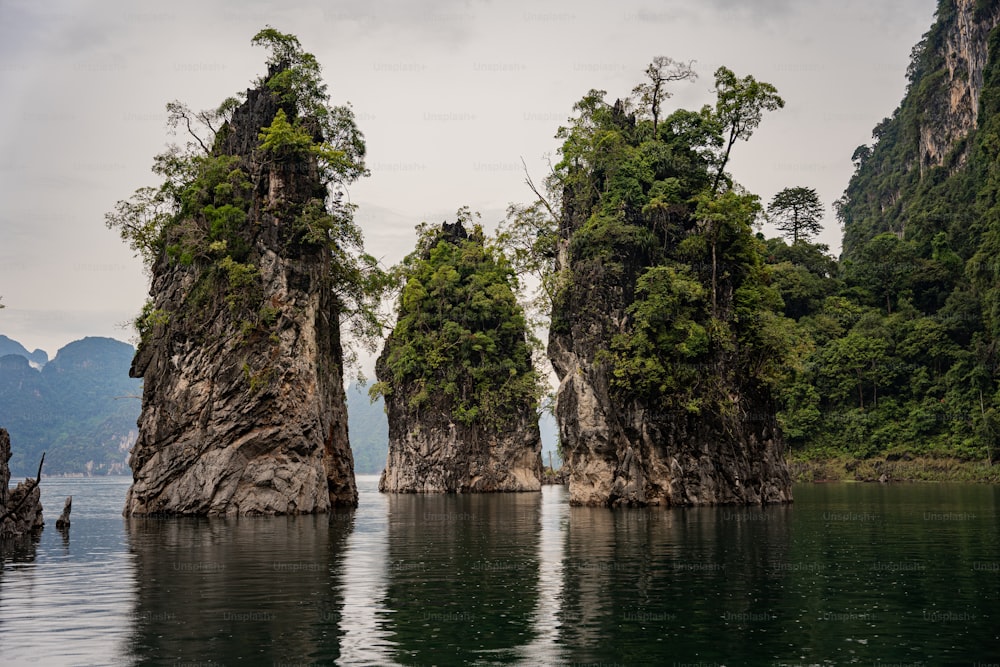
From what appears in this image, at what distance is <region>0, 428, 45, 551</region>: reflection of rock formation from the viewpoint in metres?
36.8

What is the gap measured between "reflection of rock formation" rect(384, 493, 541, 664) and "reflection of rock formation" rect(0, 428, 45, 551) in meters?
16.2

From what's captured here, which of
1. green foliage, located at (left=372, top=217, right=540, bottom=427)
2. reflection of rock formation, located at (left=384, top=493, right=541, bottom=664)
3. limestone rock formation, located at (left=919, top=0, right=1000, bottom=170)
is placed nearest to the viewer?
reflection of rock formation, located at (left=384, top=493, right=541, bottom=664)

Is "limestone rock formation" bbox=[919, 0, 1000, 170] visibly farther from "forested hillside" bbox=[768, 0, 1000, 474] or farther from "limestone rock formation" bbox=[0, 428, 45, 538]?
"limestone rock formation" bbox=[0, 428, 45, 538]

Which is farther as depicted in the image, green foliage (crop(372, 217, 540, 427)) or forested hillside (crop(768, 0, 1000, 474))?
forested hillside (crop(768, 0, 1000, 474))

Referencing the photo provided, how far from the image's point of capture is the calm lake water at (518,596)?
15.5 meters

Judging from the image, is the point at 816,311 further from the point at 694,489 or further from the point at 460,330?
the point at 694,489

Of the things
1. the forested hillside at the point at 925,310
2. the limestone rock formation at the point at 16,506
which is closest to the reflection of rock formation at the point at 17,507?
the limestone rock formation at the point at 16,506

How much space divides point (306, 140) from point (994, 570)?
44.9 m

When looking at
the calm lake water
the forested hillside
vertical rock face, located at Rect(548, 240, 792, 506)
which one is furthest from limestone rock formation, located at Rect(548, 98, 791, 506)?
the forested hillside

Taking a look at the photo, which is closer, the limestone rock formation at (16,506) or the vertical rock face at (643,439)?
the limestone rock formation at (16,506)

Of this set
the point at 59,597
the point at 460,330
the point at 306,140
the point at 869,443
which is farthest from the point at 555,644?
the point at 869,443

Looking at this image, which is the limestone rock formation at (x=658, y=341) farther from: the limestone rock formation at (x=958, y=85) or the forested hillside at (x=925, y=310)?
the limestone rock formation at (x=958, y=85)

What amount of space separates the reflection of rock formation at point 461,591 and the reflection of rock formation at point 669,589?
116 centimetres

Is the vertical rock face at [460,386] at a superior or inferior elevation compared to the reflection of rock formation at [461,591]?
superior
